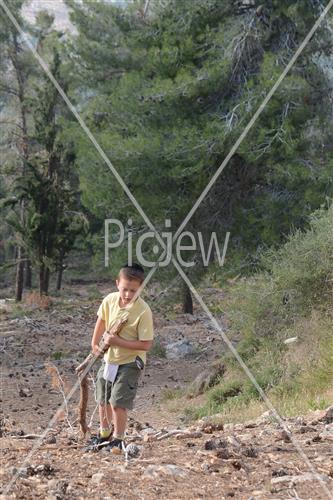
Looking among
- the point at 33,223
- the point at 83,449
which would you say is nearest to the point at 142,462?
the point at 83,449

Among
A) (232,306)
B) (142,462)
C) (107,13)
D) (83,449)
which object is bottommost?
(232,306)

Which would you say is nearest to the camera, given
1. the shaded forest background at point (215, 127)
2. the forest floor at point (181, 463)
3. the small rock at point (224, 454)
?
the forest floor at point (181, 463)

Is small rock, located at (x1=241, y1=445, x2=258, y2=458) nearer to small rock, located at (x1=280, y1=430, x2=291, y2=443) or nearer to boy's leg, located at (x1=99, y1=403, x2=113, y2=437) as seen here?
small rock, located at (x1=280, y1=430, x2=291, y2=443)

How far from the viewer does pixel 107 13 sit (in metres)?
16.6

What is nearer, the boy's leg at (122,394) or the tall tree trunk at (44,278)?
the boy's leg at (122,394)

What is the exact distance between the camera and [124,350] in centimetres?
456

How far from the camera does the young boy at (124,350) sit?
448cm

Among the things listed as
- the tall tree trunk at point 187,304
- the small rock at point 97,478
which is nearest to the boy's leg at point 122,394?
the small rock at point 97,478

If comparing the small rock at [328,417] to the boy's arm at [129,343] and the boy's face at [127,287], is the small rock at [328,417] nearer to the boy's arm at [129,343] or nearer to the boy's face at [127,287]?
the boy's arm at [129,343]

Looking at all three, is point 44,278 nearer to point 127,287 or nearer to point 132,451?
point 127,287

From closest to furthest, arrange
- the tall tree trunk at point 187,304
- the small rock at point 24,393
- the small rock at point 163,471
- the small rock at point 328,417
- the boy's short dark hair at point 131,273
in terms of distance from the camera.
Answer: the small rock at point 163,471, the boy's short dark hair at point 131,273, the small rock at point 328,417, the small rock at point 24,393, the tall tree trunk at point 187,304

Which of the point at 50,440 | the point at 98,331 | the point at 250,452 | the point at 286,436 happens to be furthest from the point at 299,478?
the point at 50,440

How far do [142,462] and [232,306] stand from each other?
6.80 m

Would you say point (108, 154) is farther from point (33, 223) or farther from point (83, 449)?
point (83, 449)
